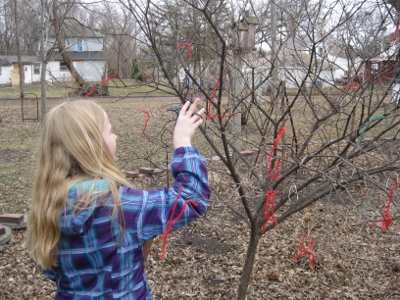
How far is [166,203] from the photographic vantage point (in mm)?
1393

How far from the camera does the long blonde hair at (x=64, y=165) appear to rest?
138 cm

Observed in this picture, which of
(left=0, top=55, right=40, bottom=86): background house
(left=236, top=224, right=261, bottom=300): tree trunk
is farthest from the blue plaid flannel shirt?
(left=0, top=55, right=40, bottom=86): background house

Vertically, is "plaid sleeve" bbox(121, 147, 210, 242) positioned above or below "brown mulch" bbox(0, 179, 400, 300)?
above

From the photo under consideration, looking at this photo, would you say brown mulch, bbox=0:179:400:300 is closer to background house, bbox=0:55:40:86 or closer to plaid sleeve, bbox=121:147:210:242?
plaid sleeve, bbox=121:147:210:242

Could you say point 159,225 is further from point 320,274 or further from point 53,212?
point 320,274

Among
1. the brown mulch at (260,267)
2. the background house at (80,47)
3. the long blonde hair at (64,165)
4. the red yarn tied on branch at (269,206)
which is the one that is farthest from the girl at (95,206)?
the brown mulch at (260,267)

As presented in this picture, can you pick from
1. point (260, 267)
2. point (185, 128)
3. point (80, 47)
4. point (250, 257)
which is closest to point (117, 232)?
point (185, 128)

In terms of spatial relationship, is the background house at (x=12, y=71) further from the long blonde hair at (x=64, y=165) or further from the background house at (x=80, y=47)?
the long blonde hair at (x=64, y=165)

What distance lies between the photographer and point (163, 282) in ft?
12.1

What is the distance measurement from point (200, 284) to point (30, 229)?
2402mm

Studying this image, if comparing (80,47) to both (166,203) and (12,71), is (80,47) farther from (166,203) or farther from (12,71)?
(12,71)

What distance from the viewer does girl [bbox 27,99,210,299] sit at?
137cm

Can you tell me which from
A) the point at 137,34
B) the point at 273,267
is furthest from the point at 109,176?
the point at 273,267

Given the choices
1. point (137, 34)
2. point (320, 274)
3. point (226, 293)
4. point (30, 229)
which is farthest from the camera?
point (320, 274)
